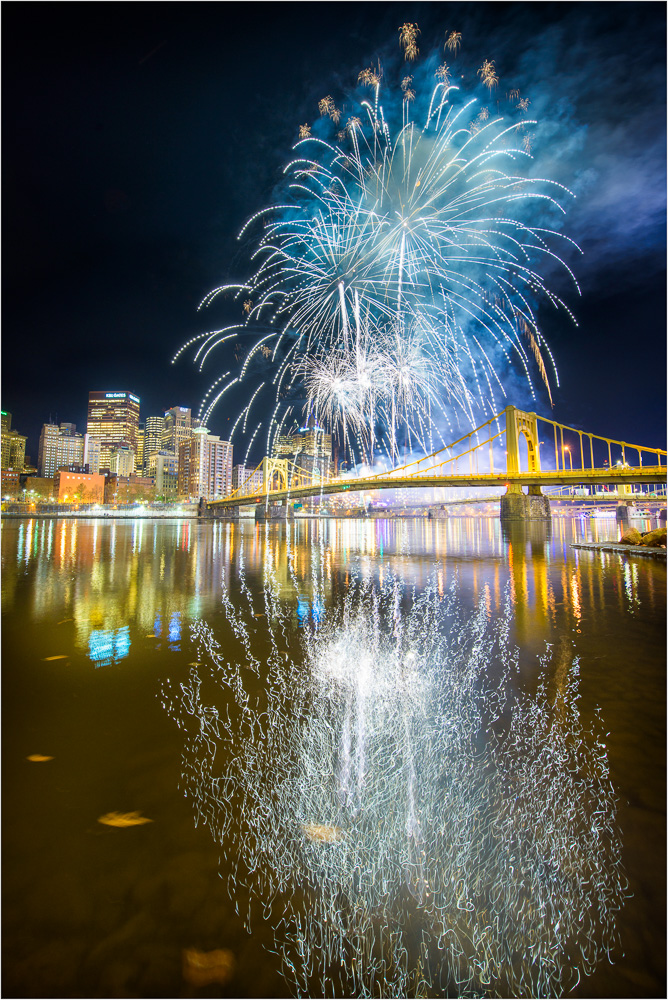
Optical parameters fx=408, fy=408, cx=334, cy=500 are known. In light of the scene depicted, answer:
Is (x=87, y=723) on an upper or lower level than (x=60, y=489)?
lower

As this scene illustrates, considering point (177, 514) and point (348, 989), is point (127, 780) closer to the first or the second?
point (348, 989)

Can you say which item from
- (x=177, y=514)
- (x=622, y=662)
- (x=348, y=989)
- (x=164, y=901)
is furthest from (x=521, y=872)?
(x=177, y=514)

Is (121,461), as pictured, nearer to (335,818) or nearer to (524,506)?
(524,506)

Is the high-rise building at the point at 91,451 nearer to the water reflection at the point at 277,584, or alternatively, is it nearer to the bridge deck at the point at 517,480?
the bridge deck at the point at 517,480

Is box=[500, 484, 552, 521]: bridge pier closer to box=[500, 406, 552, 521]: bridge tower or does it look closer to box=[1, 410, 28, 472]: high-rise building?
box=[500, 406, 552, 521]: bridge tower

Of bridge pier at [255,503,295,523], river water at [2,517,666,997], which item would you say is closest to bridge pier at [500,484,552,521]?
bridge pier at [255,503,295,523]

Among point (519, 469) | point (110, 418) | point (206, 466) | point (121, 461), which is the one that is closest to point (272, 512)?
point (519, 469)

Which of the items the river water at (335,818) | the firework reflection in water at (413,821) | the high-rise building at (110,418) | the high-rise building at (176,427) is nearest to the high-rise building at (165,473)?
the high-rise building at (176,427)
